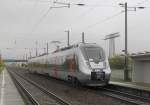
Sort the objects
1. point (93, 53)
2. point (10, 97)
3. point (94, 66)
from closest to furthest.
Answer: point (10, 97)
point (94, 66)
point (93, 53)

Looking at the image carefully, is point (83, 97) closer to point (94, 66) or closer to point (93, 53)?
point (94, 66)

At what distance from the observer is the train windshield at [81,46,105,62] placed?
88.7ft

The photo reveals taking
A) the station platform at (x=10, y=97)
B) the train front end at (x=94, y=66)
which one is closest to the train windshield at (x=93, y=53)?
the train front end at (x=94, y=66)

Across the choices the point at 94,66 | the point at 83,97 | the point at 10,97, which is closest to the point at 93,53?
the point at 94,66

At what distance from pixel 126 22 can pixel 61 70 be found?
904 centimetres

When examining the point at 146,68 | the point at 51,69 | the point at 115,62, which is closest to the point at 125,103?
the point at 146,68

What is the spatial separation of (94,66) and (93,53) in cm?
125

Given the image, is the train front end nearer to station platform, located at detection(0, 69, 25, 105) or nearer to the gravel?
the gravel

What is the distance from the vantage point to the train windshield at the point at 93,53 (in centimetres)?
2705

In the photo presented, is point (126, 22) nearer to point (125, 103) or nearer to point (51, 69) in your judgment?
point (51, 69)

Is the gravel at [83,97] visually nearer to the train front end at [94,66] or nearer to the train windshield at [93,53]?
the train front end at [94,66]

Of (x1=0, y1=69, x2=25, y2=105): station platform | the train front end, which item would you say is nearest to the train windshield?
the train front end

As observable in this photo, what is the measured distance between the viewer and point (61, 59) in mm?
34469

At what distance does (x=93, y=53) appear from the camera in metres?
27.4
